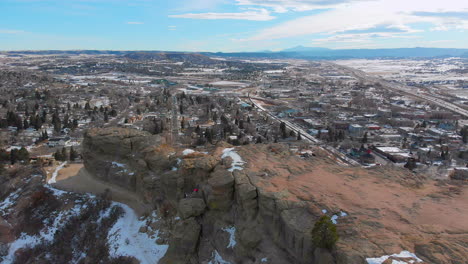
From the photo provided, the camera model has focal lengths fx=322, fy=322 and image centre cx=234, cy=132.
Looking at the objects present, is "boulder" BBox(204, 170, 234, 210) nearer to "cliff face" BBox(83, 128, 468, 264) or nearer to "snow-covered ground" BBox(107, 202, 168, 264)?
"cliff face" BBox(83, 128, 468, 264)

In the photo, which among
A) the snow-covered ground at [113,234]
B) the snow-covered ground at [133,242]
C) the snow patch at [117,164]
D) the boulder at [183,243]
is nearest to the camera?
the boulder at [183,243]

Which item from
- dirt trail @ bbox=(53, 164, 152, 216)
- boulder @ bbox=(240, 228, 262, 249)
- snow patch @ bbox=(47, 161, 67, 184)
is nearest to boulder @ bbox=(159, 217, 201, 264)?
boulder @ bbox=(240, 228, 262, 249)

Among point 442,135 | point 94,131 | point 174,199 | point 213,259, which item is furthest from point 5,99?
point 442,135

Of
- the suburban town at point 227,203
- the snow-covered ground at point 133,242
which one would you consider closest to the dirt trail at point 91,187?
the suburban town at point 227,203

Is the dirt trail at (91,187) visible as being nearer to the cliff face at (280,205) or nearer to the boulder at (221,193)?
the cliff face at (280,205)

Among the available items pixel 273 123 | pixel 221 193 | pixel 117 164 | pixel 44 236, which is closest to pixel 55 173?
pixel 117 164
